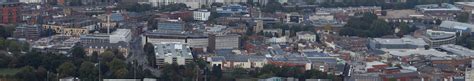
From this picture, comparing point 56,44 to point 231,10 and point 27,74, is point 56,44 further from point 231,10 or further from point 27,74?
point 231,10

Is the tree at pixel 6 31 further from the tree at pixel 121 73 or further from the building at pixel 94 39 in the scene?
the tree at pixel 121 73

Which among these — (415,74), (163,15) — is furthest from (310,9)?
(415,74)

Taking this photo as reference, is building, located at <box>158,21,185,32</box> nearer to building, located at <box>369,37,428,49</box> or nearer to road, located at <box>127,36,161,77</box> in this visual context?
road, located at <box>127,36,161,77</box>

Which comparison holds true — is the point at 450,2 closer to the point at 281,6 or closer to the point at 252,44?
the point at 281,6

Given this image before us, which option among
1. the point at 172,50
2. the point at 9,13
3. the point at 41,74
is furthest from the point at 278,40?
the point at 41,74

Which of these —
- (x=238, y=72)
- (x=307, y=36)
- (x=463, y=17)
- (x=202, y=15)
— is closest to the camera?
(x=238, y=72)

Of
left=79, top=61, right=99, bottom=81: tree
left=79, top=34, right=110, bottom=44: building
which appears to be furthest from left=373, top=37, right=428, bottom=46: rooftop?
left=79, top=61, right=99, bottom=81: tree

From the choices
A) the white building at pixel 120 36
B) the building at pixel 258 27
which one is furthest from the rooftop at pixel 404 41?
the white building at pixel 120 36
